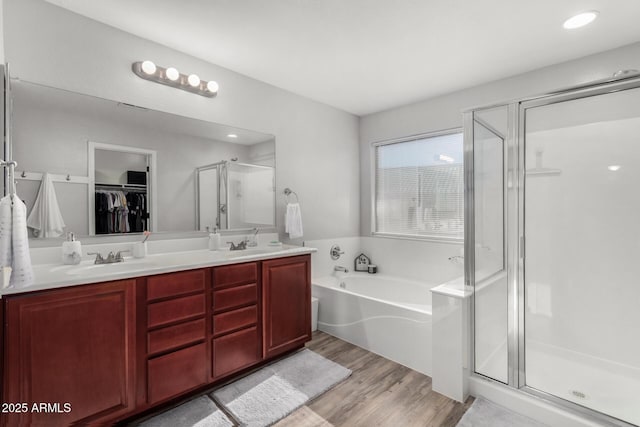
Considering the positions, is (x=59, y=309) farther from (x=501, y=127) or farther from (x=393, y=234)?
(x=393, y=234)

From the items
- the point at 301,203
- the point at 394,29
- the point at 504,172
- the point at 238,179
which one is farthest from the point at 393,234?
the point at 394,29

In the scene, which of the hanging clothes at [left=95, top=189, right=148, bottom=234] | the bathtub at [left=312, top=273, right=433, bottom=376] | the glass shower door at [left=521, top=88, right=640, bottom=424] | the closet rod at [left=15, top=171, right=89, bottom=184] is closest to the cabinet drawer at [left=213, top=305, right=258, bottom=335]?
the hanging clothes at [left=95, top=189, right=148, bottom=234]

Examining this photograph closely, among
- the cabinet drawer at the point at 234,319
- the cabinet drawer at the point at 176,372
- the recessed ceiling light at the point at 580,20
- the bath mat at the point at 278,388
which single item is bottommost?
the bath mat at the point at 278,388

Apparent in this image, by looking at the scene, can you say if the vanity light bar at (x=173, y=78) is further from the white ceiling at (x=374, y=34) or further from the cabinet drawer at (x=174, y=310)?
the cabinet drawer at (x=174, y=310)

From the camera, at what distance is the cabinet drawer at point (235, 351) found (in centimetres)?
203

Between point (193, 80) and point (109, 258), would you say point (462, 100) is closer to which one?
point (193, 80)

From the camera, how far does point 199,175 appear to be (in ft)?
8.02

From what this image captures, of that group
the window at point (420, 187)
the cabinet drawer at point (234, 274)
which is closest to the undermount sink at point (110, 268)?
the cabinet drawer at point (234, 274)

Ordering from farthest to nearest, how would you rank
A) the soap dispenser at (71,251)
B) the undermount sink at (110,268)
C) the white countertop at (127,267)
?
the soap dispenser at (71,251) → the undermount sink at (110,268) → the white countertop at (127,267)

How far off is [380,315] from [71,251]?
2346mm

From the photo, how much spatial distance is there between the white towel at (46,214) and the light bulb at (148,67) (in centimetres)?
96

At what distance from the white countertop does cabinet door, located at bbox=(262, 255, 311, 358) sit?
0.12 m

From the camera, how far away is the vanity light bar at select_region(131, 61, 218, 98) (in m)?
2.11

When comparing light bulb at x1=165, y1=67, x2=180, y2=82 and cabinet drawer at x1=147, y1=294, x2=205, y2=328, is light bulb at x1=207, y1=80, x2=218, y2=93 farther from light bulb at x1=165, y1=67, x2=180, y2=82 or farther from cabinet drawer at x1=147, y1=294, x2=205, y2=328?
cabinet drawer at x1=147, y1=294, x2=205, y2=328
